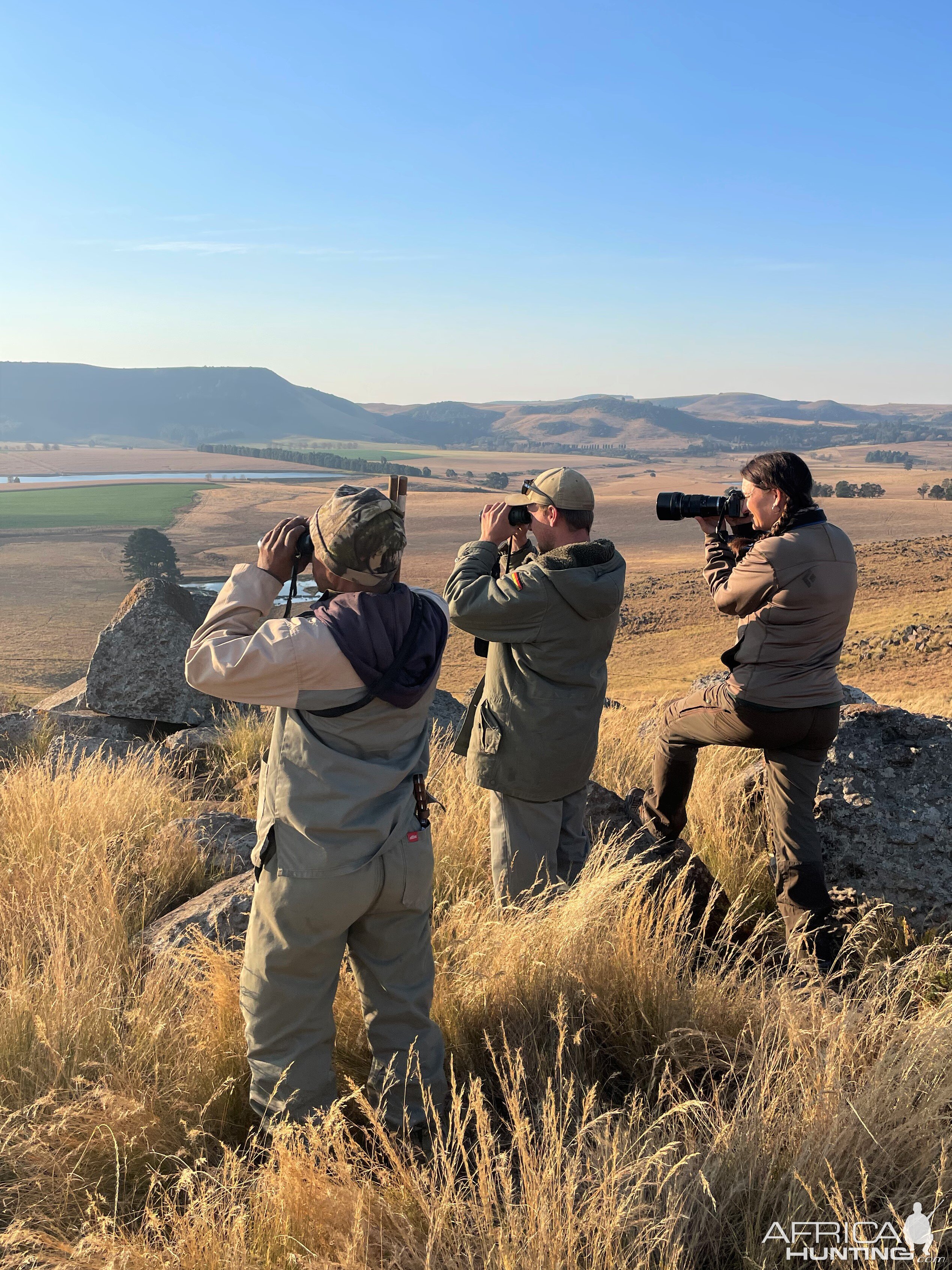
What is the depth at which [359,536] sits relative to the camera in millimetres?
2221

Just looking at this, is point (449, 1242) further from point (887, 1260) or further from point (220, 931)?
point (220, 931)

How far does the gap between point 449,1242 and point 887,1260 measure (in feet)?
3.03

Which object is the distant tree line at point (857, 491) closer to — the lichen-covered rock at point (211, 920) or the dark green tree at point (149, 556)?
the dark green tree at point (149, 556)

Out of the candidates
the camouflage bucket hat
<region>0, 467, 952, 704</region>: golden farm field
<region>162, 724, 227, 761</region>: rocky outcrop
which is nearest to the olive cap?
<region>0, 467, 952, 704</region>: golden farm field

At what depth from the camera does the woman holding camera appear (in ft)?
11.3

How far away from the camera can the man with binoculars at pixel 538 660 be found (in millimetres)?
3424

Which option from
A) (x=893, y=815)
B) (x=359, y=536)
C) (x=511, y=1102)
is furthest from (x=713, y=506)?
(x=511, y=1102)

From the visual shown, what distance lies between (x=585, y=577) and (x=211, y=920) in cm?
199

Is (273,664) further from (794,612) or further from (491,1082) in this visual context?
(794,612)

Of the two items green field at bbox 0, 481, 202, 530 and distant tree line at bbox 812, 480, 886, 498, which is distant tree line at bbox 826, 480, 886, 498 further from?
green field at bbox 0, 481, 202, 530

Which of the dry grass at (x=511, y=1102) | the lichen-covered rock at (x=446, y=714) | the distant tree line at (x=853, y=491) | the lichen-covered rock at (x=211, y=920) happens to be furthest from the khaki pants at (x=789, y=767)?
the distant tree line at (x=853, y=491)

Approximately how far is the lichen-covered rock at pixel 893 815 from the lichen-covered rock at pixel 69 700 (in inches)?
260

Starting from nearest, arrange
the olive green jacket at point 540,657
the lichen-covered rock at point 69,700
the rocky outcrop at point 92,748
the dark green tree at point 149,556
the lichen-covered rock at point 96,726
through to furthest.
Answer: the olive green jacket at point 540,657 → the rocky outcrop at point 92,748 → the lichen-covered rock at point 96,726 → the lichen-covered rock at point 69,700 → the dark green tree at point 149,556

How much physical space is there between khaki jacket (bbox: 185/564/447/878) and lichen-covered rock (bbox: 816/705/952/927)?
96.4 inches
